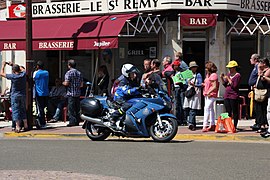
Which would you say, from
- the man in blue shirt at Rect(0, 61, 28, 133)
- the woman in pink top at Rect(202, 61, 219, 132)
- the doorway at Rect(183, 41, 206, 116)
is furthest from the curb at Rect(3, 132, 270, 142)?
the doorway at Rect(183, 41, 206, 116)

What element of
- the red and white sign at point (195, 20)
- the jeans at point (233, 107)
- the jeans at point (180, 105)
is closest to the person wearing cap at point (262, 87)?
the jeans at point (233, 107)

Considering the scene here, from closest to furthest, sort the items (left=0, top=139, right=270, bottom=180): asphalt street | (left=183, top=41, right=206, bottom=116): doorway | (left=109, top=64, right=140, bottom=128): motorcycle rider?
(left=0, top=139, right=270, bottom=180): asphalt street → (left=109, top=64, right=140, bottom=128): motorcycle rider → (left=183, top=41, right=206, bottom=116): doorway

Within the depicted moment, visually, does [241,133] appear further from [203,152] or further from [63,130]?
[63,130]

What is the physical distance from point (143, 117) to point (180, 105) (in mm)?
3225

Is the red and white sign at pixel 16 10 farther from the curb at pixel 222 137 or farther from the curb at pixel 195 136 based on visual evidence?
the curb at pixel 222 137

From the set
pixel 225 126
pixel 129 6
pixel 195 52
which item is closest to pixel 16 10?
pixel 129 6

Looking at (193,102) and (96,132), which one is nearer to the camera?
(96,132)

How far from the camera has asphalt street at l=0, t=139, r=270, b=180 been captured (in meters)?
8.41

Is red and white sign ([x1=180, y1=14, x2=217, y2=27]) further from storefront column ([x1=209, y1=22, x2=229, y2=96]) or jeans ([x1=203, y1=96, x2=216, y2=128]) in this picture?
jeans ([x1=203, y1=96, x2=216, y2=128])

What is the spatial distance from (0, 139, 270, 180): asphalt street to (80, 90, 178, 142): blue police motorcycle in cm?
25

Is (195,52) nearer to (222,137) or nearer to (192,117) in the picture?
(192,117)

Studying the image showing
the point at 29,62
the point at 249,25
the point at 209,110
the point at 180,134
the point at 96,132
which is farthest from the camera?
the point at 249,25

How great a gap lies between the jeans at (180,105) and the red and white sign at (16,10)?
701 cm

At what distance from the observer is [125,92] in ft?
39.1
